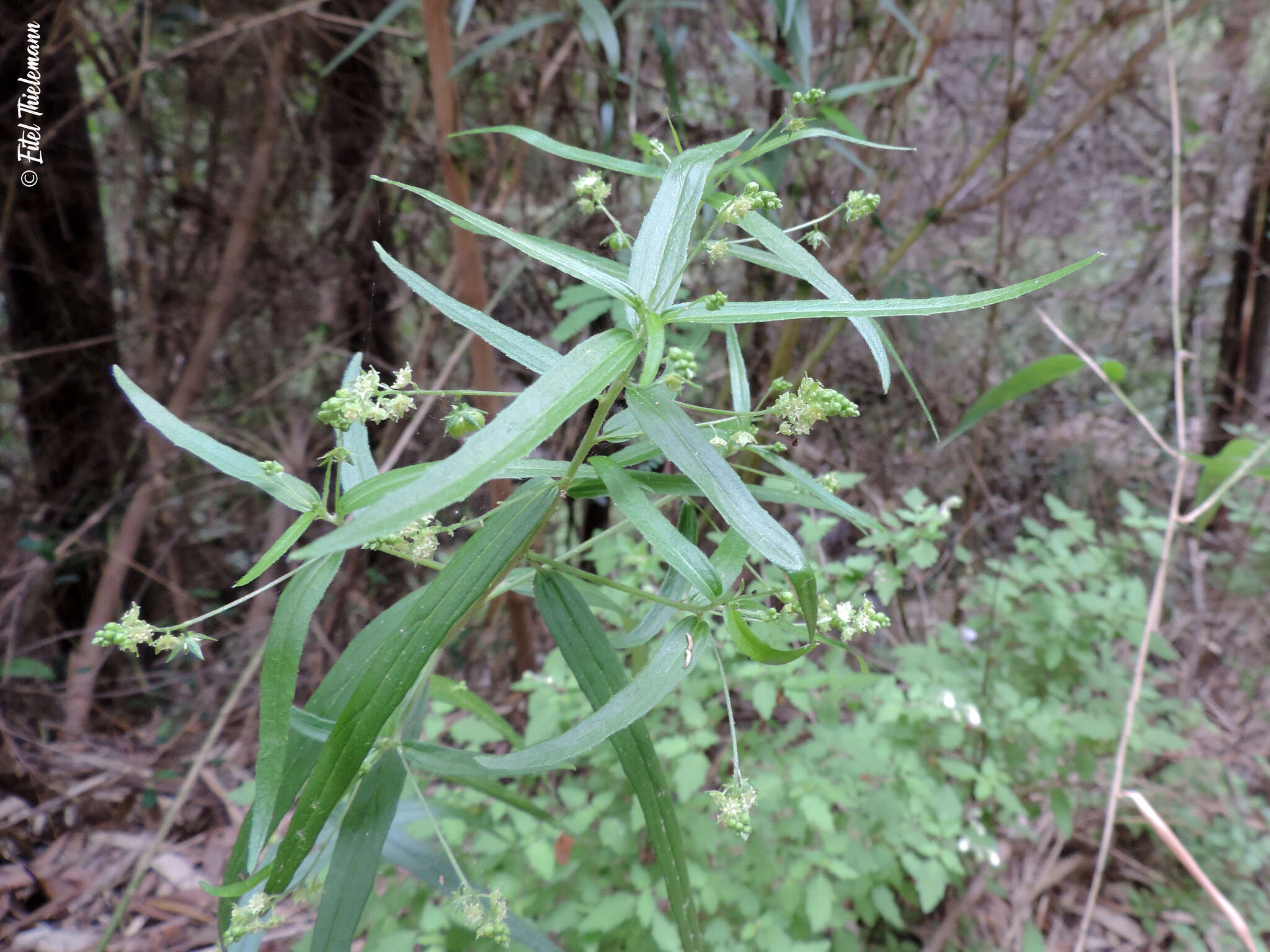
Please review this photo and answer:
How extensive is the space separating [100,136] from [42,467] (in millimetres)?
976

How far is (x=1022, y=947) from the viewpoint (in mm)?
1689

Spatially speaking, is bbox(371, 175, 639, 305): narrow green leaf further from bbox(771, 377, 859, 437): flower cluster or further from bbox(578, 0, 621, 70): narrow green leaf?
bbox(578, 0, 621, 70): narrow green leaf

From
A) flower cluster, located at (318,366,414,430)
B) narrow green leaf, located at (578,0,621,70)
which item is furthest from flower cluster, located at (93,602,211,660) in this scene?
narrow green leaf, located at (578,0,621,70)

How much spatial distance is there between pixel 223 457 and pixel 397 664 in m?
0.21

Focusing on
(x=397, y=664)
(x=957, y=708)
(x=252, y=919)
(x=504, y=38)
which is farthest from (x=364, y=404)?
(x=957, y=708)

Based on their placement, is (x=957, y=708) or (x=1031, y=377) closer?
(x=1031, y=377)

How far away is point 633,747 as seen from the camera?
56cm

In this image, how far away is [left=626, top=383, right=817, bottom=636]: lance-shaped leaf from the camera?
41 cm

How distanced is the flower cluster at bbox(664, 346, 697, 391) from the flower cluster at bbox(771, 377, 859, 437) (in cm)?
6

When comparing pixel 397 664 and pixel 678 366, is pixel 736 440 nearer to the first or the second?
pixel 678 366

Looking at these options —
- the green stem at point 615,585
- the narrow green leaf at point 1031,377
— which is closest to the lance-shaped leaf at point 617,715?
the green stem at point 615,585

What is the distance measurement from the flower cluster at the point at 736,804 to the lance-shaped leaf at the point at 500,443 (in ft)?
0.97

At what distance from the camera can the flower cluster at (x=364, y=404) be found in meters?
0.46

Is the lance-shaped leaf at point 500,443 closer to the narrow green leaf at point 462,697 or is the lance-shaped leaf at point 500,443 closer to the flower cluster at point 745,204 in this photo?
the flower cluster at point 745,204
